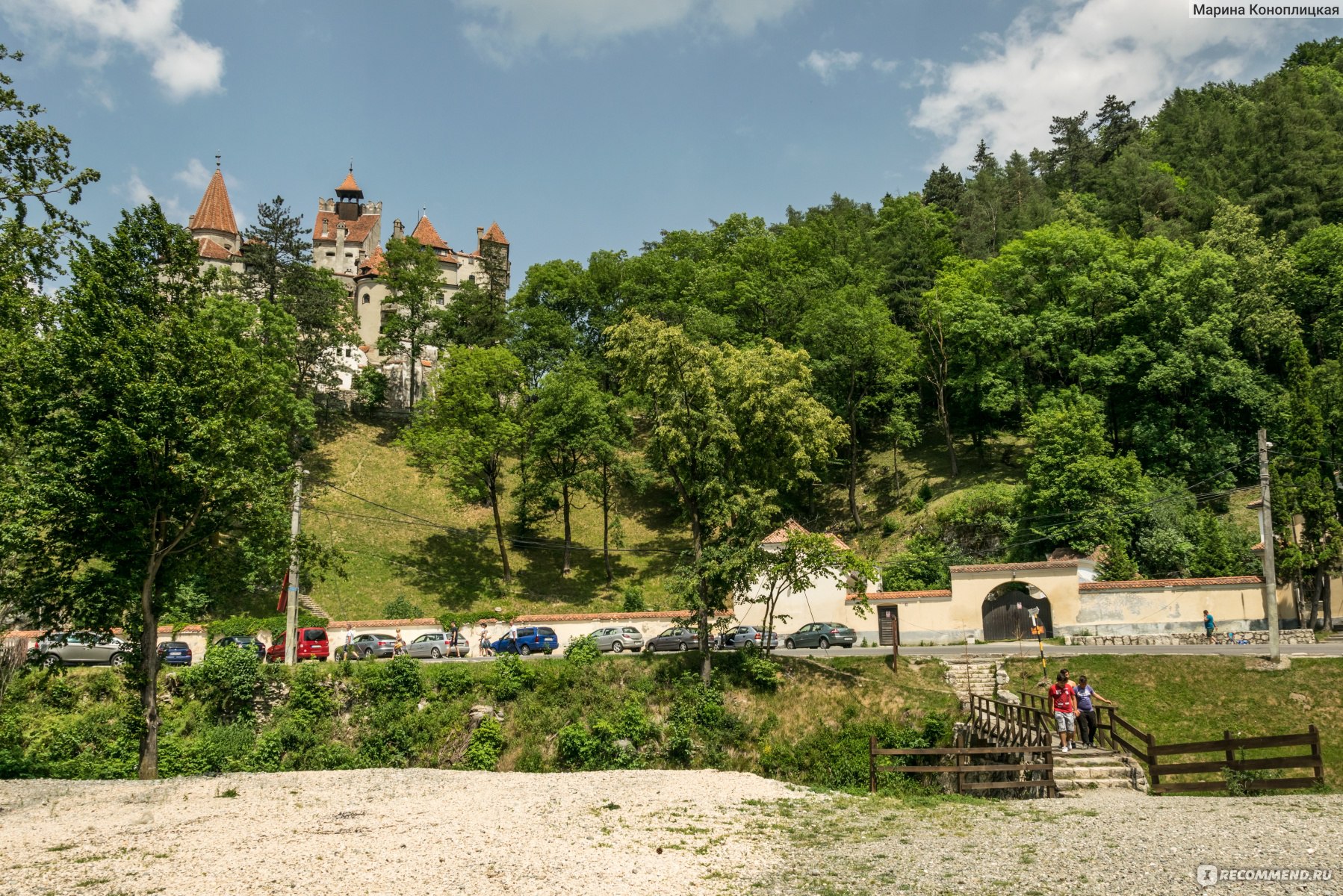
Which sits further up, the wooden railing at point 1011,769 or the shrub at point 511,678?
the shrub at point 511,678

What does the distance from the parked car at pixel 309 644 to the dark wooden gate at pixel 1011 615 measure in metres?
24.7

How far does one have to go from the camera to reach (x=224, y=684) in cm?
2536

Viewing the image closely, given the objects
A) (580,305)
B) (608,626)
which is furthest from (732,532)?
(580,305)

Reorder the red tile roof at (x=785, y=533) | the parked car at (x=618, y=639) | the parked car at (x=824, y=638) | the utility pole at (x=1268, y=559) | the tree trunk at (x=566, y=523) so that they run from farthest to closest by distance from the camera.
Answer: the tree trunk at (x=566, y=523), the parked car at (x=824, y=638), the parked car at (x=618, y=639), the red tile roof at (x=785, y=533), the utility pole at (x=1268, y=559)

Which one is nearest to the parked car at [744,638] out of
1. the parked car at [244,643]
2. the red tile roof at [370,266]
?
the parked car at [244,643]

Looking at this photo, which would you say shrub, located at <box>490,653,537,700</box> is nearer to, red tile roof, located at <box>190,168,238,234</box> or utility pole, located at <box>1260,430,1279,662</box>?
utility pole, located at <box>1260,430,1279,662</box>

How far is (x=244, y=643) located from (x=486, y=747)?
10.9m

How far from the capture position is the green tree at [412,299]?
61.4 meters

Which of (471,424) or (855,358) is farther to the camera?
(855,358)

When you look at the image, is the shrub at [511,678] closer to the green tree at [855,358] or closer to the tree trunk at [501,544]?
the tree trunk at [501,544]

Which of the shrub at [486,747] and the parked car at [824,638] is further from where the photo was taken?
the parked car at [824,638]

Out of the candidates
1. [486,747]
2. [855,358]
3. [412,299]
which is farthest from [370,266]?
[486,747]

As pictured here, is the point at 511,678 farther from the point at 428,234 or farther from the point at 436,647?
the point at 428,234

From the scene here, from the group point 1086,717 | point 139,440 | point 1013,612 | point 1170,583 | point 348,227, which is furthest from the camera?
point 348,227
